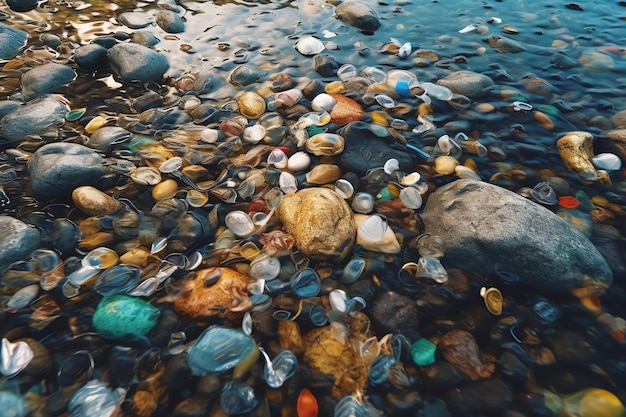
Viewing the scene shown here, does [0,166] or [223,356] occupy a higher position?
[0,166]

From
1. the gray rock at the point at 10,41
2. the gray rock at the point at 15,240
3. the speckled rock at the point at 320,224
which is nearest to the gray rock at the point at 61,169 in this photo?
the gray rock at the point at 15,240

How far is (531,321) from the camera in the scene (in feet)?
8.00

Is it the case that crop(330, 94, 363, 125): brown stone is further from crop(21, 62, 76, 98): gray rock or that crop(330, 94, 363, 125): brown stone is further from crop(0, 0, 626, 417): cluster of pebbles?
crop(21, 62, 76, 98): gray rock

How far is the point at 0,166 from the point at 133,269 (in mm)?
2090

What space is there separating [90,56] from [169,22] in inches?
62.2

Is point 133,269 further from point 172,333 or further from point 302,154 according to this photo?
point 302,154

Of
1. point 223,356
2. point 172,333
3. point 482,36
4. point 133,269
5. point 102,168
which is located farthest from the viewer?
point 482,36

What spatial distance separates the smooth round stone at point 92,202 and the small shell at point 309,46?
3.78 meters

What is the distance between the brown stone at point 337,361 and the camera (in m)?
2.15

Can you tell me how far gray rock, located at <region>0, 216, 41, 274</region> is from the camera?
102 inches

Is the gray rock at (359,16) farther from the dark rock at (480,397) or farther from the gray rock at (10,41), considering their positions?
the dark rock at (480,397)

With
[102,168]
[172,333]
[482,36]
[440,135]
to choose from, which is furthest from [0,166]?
[482,36]

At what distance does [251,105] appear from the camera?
4316 mm

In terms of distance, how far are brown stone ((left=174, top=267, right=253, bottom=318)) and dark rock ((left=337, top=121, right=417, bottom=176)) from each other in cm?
171
